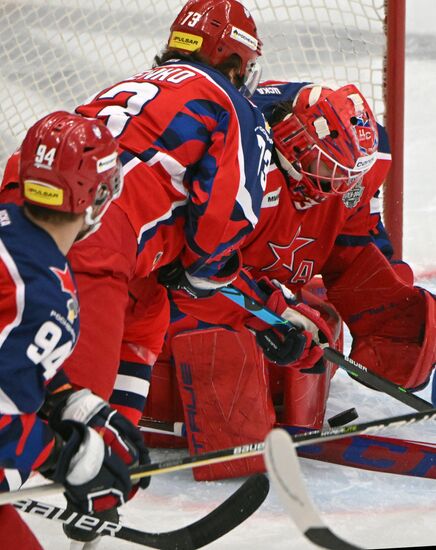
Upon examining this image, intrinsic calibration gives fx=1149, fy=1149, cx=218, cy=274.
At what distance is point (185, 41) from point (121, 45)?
5.38 feet

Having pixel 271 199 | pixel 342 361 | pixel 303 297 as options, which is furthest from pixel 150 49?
pixel 342 361

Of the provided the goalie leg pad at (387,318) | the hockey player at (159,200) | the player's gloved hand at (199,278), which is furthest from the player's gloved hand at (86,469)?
the goalie leg pad at (387,318)

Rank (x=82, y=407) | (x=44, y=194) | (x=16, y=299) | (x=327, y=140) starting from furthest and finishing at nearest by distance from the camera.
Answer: (x=327, y=140) → (x=82, y=407) → (x=44, y=194) → (x=16, y=299)

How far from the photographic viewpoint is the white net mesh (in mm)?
3986

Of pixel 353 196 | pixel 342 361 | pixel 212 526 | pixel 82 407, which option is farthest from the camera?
pixel 353 196

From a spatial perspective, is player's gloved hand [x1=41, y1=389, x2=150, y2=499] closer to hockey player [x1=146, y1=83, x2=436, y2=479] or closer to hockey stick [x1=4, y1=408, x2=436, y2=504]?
hockey stick [x1=4, y1=408, x2=436, y2=504]

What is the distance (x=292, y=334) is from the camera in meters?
2.96

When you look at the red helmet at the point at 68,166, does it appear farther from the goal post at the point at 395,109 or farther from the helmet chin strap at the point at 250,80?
the goal post at the point at 395,109

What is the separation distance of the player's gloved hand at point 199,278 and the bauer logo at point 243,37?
0.49 meters

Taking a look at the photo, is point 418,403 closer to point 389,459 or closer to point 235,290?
point 389,459

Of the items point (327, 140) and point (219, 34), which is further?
point (327, 140)

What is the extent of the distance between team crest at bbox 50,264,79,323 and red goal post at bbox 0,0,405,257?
2.28 meters

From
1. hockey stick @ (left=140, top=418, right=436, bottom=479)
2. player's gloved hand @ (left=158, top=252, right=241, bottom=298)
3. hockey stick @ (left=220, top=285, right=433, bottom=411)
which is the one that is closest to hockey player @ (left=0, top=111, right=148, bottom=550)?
player's gloved hand @ (left=158, top=252, right=241, bottom=298)

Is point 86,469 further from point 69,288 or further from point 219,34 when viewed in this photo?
point 219,34
